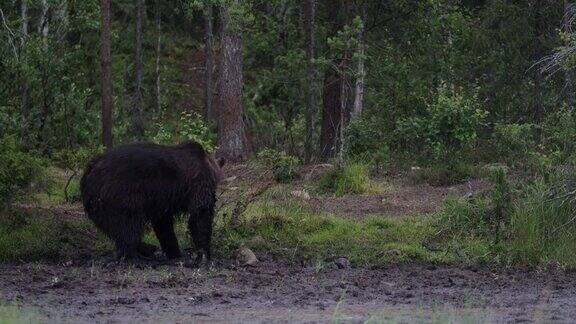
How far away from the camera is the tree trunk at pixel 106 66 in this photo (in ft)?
63.3

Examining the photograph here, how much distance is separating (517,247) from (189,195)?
4373mm

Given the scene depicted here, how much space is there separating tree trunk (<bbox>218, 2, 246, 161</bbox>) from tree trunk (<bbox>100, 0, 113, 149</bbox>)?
266cm

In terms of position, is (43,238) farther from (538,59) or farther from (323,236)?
(538,59)

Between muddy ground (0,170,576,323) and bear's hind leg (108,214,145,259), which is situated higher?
bear's hind leg (108,214,145,259)

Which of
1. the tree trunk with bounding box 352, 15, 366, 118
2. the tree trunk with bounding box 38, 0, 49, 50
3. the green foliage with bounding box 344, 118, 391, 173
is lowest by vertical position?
the green foliage with bounding box 344, 118, 391, 173

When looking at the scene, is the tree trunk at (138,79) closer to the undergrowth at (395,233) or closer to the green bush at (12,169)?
the green bush at (12,169)

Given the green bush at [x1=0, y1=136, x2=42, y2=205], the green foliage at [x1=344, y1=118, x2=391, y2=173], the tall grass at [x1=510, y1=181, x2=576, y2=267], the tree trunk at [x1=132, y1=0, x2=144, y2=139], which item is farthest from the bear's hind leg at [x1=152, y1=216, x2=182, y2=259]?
the tree trunk at [x1=132, y1=0, x2=144, y2=139]

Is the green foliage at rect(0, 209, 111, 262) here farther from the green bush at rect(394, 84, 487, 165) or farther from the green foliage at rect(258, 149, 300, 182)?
the green bush at rect(394, 84, 487, 165)

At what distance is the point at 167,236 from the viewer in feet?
47.0

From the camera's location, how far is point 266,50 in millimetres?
26688

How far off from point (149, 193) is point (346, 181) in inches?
203

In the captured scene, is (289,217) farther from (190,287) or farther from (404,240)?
(190,287)

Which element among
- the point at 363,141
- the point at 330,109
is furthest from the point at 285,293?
the point at 330,109

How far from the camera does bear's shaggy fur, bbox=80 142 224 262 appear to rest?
13.5 m
